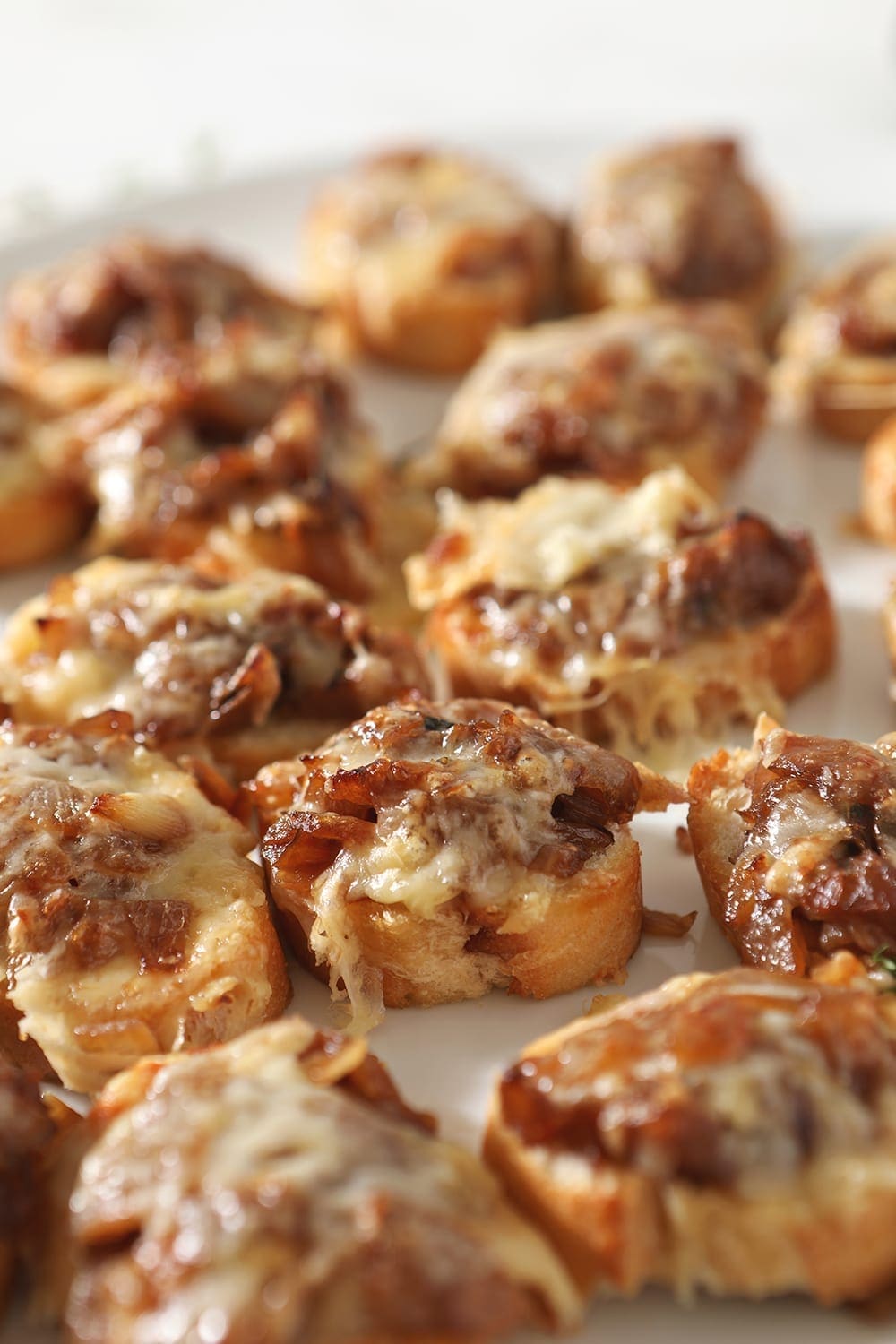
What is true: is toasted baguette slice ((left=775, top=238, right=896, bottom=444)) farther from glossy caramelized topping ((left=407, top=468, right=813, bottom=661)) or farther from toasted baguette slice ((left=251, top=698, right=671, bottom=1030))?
toasted baguette slice ((left=251, top=698, right=671, bottom=1030))

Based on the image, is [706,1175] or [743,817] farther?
[743,817]

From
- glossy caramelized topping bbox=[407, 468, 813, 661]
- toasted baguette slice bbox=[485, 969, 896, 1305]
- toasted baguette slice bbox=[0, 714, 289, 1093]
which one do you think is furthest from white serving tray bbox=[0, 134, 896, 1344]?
glossy caramelized topping bbox=[407, 468, 813, 661]

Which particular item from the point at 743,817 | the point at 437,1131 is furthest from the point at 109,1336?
the point at 743,817

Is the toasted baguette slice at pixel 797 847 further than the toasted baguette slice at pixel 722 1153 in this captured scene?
Yes

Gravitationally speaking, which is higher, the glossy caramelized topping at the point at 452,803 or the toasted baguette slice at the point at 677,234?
the toasted baguette slice at the point at 677,234

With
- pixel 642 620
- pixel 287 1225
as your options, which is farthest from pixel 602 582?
pixel 287 1225

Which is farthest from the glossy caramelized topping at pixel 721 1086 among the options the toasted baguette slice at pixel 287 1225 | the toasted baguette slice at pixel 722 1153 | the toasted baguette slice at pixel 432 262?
the toasted baguette slice at pixel 432 262

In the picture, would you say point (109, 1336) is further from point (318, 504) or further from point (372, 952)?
point (318, 504)

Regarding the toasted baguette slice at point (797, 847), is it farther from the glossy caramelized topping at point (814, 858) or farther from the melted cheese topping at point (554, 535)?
the melted cheese topping at point (554, 535)
